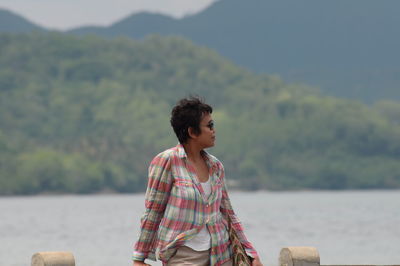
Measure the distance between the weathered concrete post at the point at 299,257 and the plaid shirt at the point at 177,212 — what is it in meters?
2.83

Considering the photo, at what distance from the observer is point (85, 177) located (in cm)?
12512

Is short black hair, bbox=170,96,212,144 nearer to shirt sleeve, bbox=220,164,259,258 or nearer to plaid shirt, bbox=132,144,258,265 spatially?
plaid shirt, bbox=132,144,258,265

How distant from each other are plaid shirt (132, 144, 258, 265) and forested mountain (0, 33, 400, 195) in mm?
116497

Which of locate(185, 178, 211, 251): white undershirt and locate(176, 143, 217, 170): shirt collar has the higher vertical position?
locate(176, 143, 217, 170): shirt collar

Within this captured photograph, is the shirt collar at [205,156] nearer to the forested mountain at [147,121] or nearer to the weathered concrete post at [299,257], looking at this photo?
the weathered concrete post at [299,257]

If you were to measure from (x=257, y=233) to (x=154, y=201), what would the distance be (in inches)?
2025

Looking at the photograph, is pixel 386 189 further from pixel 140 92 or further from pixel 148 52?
pixel 148 52

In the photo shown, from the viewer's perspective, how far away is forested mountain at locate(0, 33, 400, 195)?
428 feet

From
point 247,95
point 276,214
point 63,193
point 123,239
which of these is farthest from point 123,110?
point 123,239

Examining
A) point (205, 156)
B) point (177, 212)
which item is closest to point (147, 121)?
point (205, 156)

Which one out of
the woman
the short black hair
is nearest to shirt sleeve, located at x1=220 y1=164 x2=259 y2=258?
the woman

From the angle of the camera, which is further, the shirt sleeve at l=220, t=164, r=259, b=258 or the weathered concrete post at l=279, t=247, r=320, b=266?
the weathered concrete post at l=279, t=247, r=320, b=266

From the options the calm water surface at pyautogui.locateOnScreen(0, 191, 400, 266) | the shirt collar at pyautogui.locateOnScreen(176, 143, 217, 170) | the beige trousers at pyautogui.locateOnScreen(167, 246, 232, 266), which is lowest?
the calm water surface at pyautogui.locateOnScreen(0, 191, 400, 266)

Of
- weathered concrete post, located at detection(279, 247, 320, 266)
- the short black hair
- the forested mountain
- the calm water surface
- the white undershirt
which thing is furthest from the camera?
the forested mountain
